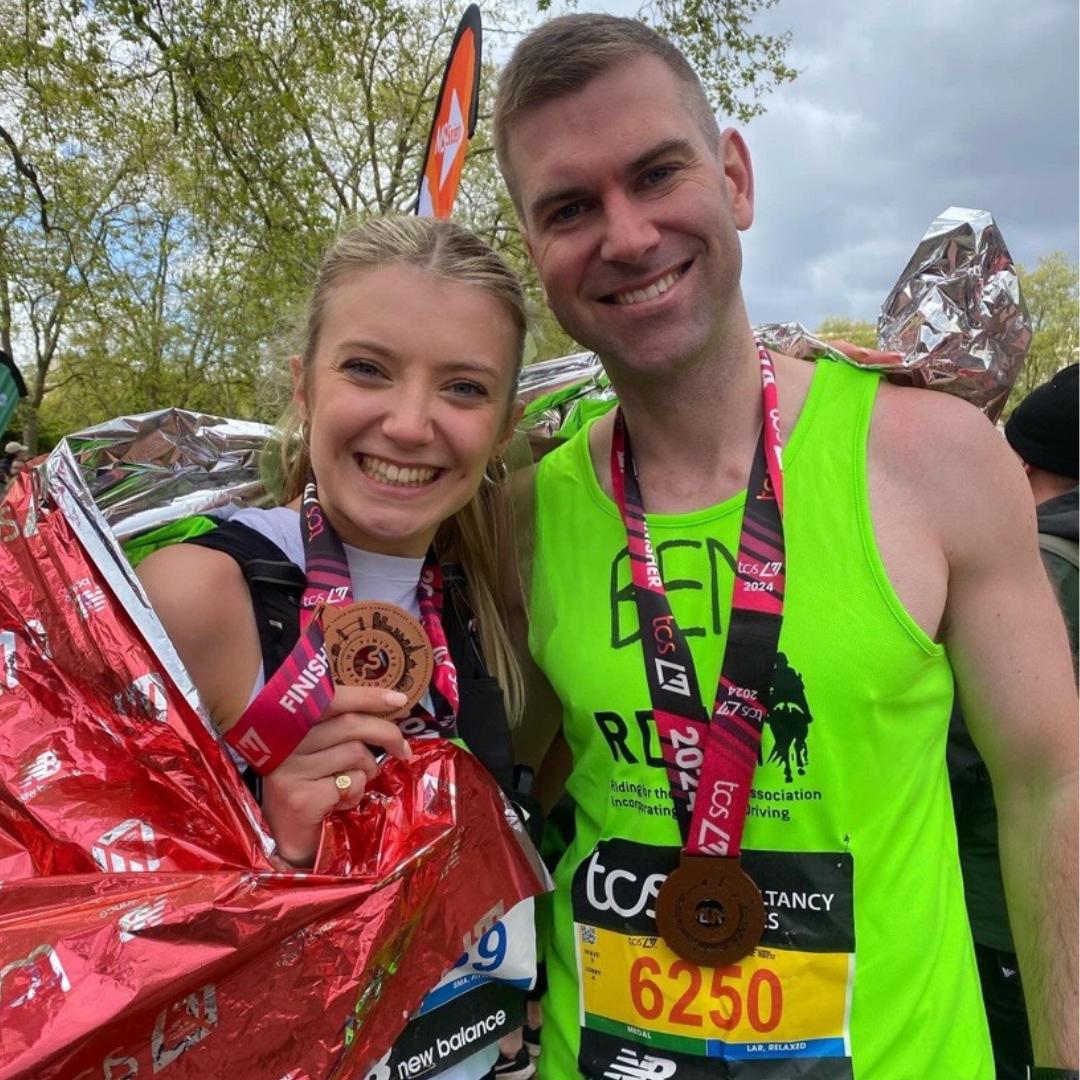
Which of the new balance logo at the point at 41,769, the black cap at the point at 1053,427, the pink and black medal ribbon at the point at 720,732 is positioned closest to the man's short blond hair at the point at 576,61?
the pink and black medal ribbon at the point at 720,732

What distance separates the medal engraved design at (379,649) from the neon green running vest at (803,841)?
0.35 meters

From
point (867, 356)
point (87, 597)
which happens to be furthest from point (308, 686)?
point (867, 356)

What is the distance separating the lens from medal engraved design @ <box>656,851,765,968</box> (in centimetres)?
146

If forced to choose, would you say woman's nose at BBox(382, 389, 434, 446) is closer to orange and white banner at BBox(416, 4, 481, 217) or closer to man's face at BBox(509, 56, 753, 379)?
man's face at BBox(509, 56, 753, 379)

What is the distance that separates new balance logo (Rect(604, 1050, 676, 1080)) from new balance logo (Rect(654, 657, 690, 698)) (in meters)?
0.64

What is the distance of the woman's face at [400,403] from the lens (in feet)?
5.21

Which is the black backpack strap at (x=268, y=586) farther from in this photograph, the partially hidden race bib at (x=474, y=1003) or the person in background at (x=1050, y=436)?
the person in background at (x=1050, y=436)

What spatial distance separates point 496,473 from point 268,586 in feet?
2.30

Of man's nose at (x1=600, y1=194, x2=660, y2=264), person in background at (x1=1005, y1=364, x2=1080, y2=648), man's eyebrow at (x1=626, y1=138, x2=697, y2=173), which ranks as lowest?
man's nose at (x1=600, y1=194, x2=660, y2=264)

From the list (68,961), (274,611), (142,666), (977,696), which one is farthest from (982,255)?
(68,961)

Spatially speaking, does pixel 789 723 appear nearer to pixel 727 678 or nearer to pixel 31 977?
pixel 727 678

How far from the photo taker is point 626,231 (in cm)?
166

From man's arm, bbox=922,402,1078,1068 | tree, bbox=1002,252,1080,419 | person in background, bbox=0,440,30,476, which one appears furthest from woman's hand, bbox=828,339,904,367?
tree, bbox=1002,252,1080,419

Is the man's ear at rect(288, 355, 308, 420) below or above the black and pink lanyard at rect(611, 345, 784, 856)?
above
